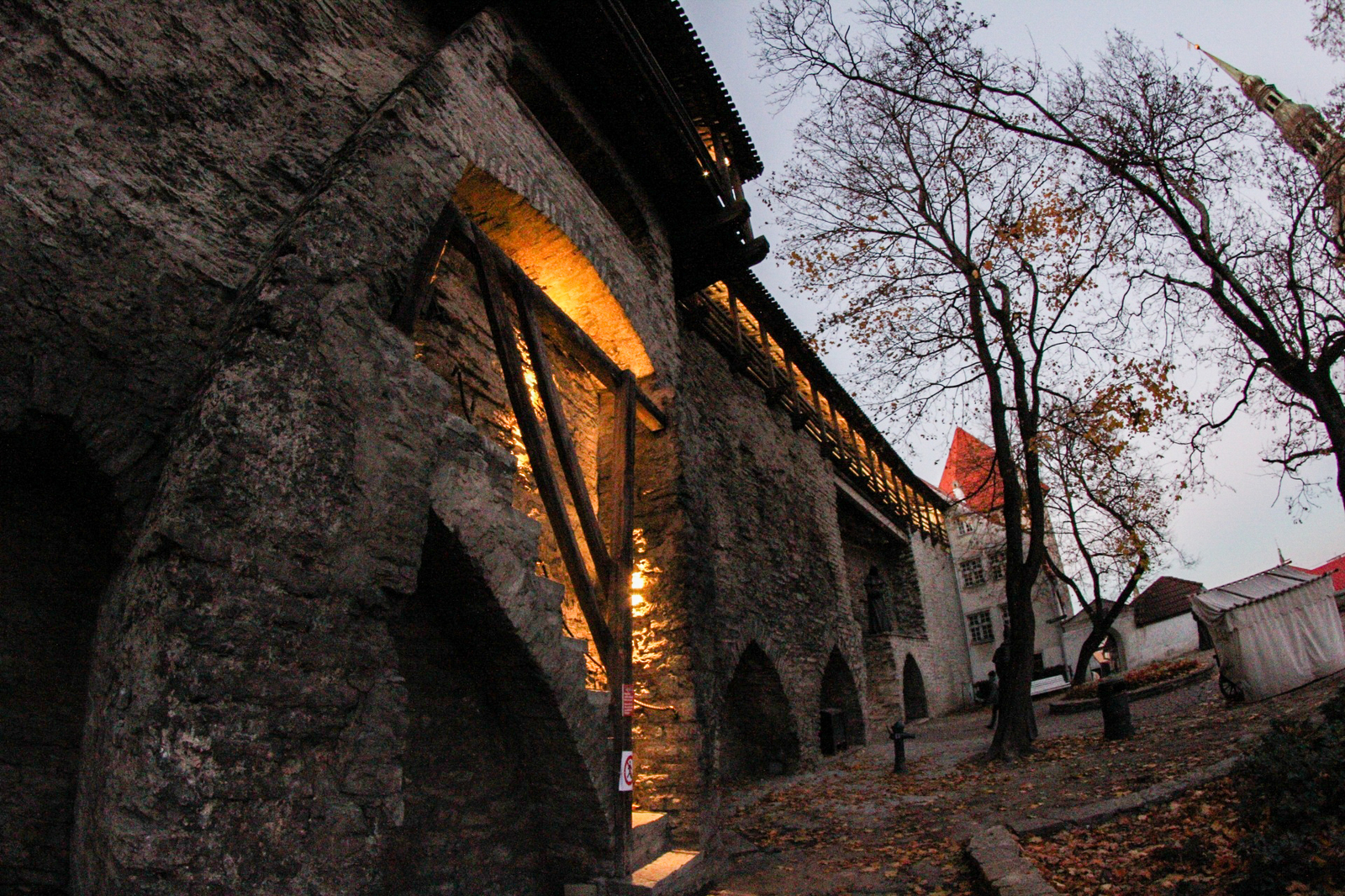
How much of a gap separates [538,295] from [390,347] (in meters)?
2.01

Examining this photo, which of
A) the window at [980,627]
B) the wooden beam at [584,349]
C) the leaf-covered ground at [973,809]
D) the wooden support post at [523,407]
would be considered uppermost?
the wooden beam at [584,349]

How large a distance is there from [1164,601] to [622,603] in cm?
2804

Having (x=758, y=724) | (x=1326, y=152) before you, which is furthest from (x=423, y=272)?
(x=1326, y=152)

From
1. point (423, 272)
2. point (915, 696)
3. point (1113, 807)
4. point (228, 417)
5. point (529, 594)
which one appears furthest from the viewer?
point (915, 696)

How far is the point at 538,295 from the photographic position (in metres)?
4.81

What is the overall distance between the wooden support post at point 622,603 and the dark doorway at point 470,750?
298mm

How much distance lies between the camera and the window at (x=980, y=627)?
28.9 m

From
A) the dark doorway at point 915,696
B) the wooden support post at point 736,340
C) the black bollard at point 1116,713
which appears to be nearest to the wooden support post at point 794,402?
the wooden support post at point 736,340

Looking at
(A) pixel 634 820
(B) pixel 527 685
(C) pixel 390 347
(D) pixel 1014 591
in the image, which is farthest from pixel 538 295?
(D) pixel 1014 591

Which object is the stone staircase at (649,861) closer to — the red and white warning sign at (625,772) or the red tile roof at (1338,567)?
the red and white warning sign at (625,772)

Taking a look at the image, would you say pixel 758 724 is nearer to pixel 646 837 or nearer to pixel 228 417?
pixel 646 837

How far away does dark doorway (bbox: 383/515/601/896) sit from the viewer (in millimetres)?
3471

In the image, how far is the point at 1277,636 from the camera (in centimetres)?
902

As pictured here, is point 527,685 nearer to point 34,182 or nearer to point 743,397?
point 34,182
